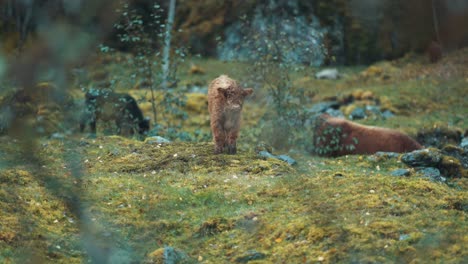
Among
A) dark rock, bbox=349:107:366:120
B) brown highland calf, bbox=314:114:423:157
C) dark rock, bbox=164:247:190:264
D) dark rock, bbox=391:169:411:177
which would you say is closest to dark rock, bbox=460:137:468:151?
brown highland calf, bbox=314:114:423:157

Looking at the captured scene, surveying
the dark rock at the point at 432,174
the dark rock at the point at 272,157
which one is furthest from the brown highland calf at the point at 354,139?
the dark rock at the point at 272,157

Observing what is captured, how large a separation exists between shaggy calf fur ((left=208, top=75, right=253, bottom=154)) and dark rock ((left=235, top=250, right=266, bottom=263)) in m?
4.72

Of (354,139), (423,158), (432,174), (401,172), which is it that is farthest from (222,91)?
(354,139)

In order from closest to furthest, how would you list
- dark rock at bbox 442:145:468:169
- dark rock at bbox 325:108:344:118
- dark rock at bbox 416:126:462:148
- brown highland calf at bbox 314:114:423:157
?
dark rock at bbox 442:145:468:169 < brown highland calf at bbox 314:114:423:157 < dark rock at bbox 416:126:462:148 < dark rock at bbox 325:108:344:118

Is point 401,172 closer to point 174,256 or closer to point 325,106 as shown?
point 174,256

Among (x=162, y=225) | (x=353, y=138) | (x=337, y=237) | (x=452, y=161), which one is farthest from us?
(x=353, y=138)

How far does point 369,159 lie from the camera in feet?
51.0

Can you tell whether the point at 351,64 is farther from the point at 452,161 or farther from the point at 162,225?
the point at 162,225

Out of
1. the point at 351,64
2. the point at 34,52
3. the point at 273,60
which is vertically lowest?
the point at 351,64

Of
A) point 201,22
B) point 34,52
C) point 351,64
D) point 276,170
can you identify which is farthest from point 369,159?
point 201,22

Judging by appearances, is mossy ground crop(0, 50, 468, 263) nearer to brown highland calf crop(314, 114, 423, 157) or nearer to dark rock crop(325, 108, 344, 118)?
brown highland calf crop(314, 114, 423, 157)

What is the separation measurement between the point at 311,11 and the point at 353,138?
19810 mm

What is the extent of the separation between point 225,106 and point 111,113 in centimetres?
775

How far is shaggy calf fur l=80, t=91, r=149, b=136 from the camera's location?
1959 cm
